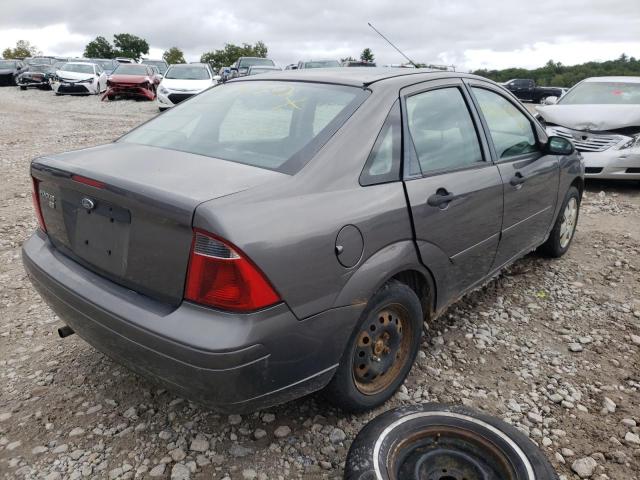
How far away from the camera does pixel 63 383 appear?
2.76 m

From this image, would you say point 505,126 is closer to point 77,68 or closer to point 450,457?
point 450,457

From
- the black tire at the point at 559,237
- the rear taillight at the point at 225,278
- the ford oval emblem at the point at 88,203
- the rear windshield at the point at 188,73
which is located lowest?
the black tire at the point at 559,237

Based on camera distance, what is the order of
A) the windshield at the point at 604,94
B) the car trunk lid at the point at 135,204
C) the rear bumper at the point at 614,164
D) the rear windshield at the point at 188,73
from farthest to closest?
the rear windshield at the point at 188,73, the windshield at the point at 604,94, the rear bumper at the point at 614,164, the car trunk lid at the point at 135,204

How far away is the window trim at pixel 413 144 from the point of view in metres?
2.52

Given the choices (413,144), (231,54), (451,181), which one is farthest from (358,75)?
(231,54)

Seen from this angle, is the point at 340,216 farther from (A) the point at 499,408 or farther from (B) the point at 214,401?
(A) the point at 499,408

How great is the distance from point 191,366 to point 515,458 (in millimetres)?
1320

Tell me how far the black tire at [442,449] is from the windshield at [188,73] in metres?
15.6

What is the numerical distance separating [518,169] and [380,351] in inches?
65.8

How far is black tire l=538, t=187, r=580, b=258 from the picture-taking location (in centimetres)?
432

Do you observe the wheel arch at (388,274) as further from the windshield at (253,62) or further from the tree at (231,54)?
the tree at (231,54)

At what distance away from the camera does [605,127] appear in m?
7.22

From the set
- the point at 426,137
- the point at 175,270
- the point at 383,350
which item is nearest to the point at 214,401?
the point at 175,270

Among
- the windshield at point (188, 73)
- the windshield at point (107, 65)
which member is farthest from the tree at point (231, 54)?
the windshield at point (188, 73)
